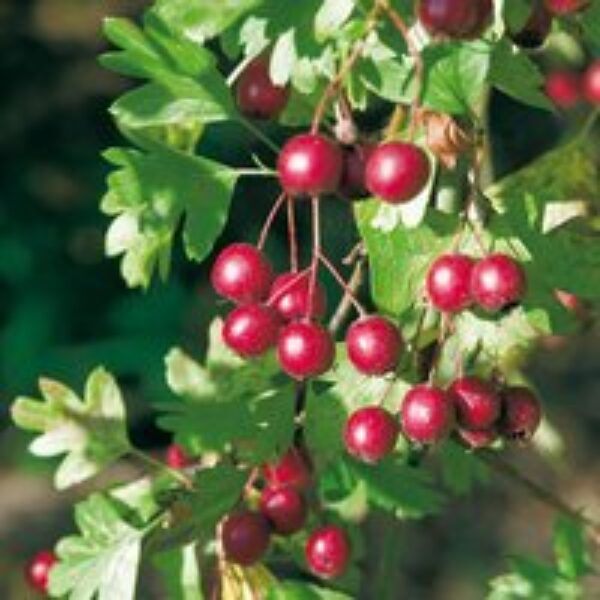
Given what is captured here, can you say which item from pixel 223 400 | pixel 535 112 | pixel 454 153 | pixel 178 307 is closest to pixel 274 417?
pixel 223 400

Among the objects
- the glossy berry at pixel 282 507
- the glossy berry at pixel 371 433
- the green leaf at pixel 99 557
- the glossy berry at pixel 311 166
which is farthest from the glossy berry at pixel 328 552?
the glossy berry at pixel 311 166

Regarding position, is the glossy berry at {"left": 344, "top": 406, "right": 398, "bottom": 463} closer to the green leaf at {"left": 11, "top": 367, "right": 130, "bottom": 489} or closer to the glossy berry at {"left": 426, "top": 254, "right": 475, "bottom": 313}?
the glossy berry at {"left": 426, "top": 254, "right": 475, "bottom": 313}

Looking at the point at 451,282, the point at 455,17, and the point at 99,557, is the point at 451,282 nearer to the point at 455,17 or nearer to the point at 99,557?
the point at 455,17

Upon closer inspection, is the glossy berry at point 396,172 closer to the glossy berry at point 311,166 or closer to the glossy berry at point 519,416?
the glossy berry at point 311,166

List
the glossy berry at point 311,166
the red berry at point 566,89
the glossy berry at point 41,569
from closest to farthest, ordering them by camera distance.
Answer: the glossy berry at point 311,166, the glossy berry at point 41,569, the red berry at point 566,89

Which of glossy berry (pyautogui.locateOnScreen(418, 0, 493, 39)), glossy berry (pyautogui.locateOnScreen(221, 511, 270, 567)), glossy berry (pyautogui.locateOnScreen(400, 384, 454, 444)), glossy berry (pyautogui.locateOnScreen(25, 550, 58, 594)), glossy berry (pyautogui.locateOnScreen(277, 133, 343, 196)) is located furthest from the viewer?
glossy berry (pyautogui.locateOnScreen(25, 550, 58, 594))

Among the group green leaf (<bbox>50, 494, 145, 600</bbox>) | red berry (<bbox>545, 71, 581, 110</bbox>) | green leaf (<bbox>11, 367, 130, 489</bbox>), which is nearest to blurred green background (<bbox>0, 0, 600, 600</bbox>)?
red berry (<bbox>545, 71, 581, 110</bbox>)
